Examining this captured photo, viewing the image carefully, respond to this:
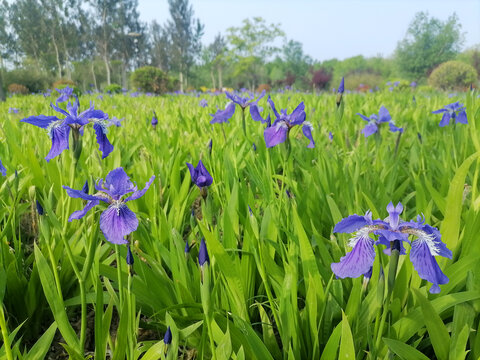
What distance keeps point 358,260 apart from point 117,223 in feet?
1.84

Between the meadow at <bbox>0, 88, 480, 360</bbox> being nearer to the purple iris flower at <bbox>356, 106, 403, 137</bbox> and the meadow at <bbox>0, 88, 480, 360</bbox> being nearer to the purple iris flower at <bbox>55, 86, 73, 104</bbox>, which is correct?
the purple iris flower at <bbox>356, 106, 403, 137</bbox>

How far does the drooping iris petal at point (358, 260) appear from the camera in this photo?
699 millimetres

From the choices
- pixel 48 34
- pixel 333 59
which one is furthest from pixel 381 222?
pixel 333 59

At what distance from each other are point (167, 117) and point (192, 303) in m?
3.47

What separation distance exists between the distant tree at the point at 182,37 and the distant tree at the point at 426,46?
26653 mm

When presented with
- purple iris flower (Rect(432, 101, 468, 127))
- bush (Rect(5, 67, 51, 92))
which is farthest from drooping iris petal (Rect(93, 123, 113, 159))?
bush (Rect(5, 67, 51, 92))

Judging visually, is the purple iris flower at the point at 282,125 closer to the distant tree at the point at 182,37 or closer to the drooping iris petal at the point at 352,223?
the drooping iris petal at the point at 352,223

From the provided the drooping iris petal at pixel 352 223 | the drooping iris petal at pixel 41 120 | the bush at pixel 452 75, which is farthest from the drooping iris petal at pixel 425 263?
the bush at pixel 452 75

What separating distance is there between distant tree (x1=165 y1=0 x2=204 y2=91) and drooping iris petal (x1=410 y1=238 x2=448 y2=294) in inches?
1768

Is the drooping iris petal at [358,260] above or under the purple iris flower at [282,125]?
under

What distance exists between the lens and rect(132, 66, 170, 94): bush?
1526 centimetres

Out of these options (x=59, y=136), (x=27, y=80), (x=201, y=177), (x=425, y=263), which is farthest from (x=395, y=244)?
(x=27, y=80)

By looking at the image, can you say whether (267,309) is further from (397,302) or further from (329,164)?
(329,164)

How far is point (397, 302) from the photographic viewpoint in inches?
38.6
